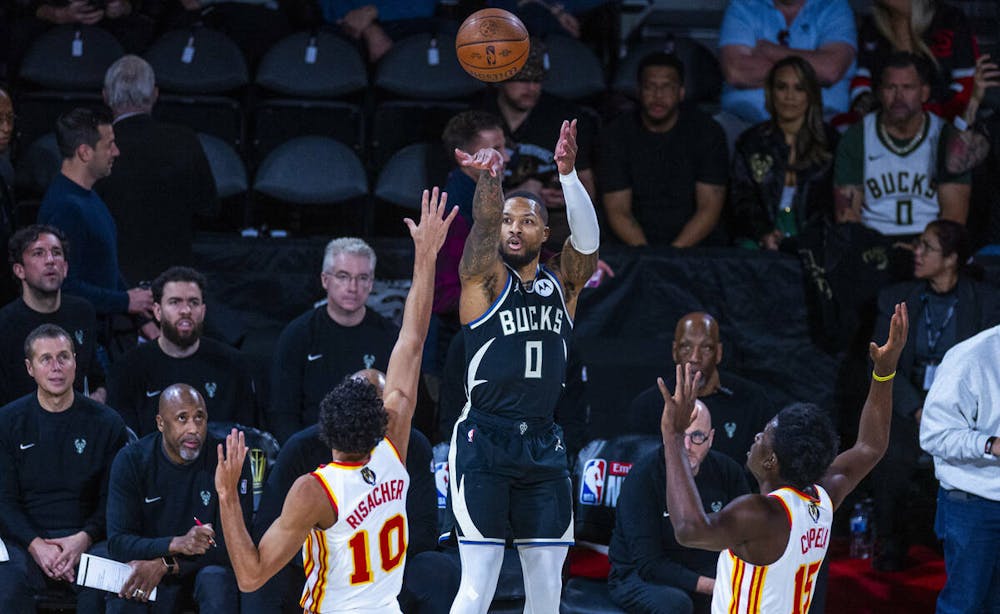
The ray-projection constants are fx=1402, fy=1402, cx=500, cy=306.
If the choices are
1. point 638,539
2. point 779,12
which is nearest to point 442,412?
point 638,539

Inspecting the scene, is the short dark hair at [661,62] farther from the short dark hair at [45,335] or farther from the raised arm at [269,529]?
the raised arm at [269,529]

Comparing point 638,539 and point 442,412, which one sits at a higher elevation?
point 442,412

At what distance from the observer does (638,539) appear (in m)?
7.03

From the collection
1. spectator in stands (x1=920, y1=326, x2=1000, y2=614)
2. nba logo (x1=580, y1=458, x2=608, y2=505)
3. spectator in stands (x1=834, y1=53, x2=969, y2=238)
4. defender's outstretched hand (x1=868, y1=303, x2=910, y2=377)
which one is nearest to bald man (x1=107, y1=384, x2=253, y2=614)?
nba logo (x1=580, y1=458, x2=608, y2=505)

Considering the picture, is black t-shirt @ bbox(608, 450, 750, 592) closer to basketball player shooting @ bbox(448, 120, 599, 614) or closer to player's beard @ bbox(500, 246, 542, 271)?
basketball player shooting @ bbox(448, 120, 599, 614)

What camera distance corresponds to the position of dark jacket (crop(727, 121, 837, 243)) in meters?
9.49

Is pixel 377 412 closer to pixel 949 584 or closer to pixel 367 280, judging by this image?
pixel 367 280

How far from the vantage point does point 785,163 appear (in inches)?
373

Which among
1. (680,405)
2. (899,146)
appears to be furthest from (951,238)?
(680,405)

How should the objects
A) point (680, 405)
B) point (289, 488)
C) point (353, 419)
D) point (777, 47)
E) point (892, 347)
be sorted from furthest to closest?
point (777, 47), point (289, 488), point (892, 347), point (353, 419), point (680, 405)

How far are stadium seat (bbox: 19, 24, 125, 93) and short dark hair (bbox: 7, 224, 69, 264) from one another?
2455 millimetres

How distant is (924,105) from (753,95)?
1.21 meters

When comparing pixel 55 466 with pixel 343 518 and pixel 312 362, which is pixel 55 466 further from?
pixel 343 518

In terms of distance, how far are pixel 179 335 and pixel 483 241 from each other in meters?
2.62
